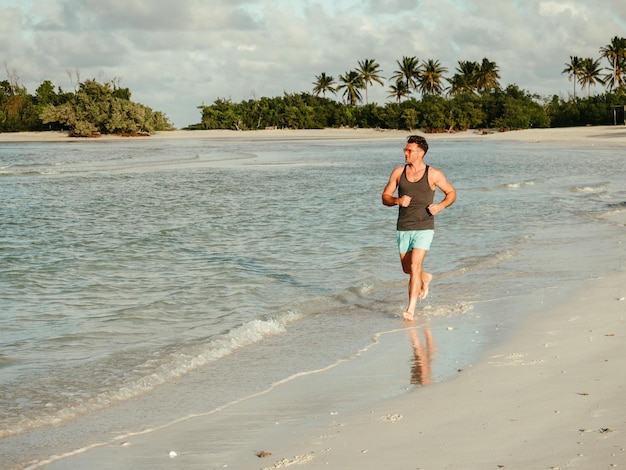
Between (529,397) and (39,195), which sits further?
(39,195)

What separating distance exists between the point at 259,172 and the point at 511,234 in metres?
21.3

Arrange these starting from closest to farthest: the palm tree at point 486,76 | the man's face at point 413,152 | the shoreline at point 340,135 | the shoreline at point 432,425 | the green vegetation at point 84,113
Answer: the shoreline at point 432,425, the man's face at point 413,152, the shoreline at point 340,135, the green vegetation at point 84,113, the palm tree at point 486,76

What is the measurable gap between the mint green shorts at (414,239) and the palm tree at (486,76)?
104104mm

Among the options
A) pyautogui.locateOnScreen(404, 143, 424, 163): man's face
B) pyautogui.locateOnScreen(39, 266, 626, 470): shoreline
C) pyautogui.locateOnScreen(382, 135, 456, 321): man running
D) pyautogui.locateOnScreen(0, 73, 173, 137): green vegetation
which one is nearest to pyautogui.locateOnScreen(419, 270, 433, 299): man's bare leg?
pyautogui.locateOnScreen(382, 135, 456, 321): man running

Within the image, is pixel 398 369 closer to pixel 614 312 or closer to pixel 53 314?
pixel 614 312

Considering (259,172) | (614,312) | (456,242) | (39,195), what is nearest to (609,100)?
(259,172)

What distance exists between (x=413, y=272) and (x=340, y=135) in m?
86.0

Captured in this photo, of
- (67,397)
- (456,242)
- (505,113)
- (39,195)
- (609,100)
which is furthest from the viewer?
(505,113)

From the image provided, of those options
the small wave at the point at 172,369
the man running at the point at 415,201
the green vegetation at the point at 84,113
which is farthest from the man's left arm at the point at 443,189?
the green vegetation at the point at 84,113

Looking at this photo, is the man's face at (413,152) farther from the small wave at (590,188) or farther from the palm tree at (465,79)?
the palm tree at (465,79)

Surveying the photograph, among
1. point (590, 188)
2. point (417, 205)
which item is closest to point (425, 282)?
point (417, 205)

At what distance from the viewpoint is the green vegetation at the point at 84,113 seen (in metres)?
86.6

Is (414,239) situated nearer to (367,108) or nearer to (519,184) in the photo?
(519,184)

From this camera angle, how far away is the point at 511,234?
15219mm
